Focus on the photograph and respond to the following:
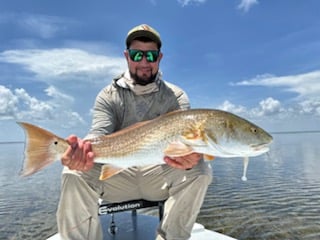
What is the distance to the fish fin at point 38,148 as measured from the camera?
281cm

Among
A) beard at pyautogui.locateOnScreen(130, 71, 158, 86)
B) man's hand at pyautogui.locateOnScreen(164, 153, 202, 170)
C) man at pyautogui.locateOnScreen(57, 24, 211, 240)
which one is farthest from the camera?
beard at pyautogui.locateOnScreen(130, 71, 158, 86)

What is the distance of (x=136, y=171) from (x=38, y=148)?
1.07 m

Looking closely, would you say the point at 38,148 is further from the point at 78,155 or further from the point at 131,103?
the point at 131,103

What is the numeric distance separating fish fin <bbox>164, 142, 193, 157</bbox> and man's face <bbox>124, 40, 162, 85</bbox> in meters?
1.44

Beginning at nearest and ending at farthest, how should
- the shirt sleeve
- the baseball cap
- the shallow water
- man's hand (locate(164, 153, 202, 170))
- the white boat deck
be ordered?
1. man's hand (locate(164, 153, 202, 170))
2. the shirt sleeve
3. the baseball cap
4. the white boat deck
5. the shallow water

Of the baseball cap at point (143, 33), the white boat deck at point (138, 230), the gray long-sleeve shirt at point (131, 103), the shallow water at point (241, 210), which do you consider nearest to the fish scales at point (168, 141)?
the gray long-sleeve shirt at point (131, 103)

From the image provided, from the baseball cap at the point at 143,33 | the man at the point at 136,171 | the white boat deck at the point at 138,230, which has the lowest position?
the white boat deck at the point at 138,230

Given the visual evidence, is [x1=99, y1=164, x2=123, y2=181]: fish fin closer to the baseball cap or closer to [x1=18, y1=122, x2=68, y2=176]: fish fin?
[x1=18, y1=122, x2=68, y2=176]: fish fin

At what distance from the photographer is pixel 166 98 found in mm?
3982

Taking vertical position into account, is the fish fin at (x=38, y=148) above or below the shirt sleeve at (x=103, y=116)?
below

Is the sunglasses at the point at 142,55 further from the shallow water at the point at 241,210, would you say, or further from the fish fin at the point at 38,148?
the shallow water at the point at 241,210

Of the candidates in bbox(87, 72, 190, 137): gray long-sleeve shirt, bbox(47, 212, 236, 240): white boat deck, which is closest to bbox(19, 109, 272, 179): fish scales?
bbox(87, 72, 190, 137): gray long-sleeve shirt

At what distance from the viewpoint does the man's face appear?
3885mm

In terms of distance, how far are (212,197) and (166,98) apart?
32.1 feet
